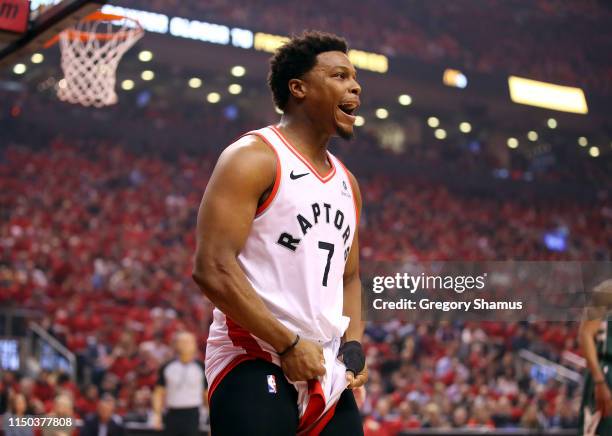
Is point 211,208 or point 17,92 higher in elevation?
point 17,92

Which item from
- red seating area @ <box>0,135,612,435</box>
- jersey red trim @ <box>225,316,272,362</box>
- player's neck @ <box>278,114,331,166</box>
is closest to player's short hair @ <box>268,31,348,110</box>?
player's neck @ <box>278,114,331,166</box>

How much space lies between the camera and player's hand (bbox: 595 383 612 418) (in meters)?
5.11

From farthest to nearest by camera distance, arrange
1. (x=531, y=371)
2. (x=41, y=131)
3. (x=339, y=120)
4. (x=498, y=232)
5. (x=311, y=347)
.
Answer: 1. (x=498, y=232)
2. (x=41, y=131)
3. (x=531, y=371)
4. (x=339, y=120)
5. (x=311, y=347)

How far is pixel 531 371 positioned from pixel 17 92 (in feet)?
53.6

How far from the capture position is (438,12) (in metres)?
32.2

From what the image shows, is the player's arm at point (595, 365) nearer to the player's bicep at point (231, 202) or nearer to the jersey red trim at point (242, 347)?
the jersey red trim at point (242, 347)

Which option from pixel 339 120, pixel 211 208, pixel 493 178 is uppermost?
pixel 493 178

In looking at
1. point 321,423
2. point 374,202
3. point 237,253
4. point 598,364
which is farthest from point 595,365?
point 374,202

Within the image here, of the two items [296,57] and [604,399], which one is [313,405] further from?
[604,399]

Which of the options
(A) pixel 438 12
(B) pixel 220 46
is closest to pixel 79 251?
(B) pixel 220 46

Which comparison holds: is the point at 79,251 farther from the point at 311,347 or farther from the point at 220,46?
the point at 311,347

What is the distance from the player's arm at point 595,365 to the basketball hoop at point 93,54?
24.5 ft

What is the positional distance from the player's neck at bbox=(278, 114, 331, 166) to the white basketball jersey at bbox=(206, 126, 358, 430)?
10 cm

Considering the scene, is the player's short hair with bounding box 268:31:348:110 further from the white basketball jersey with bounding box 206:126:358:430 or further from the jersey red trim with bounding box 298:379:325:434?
the jersey red trim with bounding box 298:379:325:434
